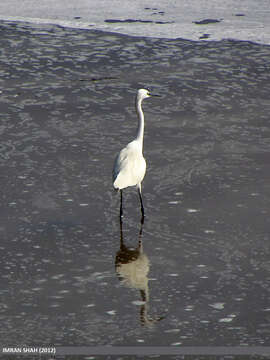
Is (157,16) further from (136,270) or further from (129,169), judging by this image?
(136,270)

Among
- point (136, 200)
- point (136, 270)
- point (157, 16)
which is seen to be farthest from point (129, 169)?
point (157, 16)

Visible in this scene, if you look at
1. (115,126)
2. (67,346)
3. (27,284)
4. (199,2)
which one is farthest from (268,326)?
(199,2)

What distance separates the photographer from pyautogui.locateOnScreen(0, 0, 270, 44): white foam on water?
18.7 meters

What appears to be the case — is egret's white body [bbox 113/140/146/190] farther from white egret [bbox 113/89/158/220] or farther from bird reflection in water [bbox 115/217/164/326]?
bird reflection in water [bbox 115/217/164/326]

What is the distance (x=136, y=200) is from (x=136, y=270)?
6.12 feet

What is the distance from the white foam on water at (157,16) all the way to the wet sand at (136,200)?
171 centimetres

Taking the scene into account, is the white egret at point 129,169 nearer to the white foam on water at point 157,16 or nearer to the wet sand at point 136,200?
the wet sand at point 136,200

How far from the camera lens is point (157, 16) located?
20.4 metres

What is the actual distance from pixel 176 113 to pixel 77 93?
2044 millimetres

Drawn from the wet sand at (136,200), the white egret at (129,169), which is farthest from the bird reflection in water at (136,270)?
the white egret at (129,169)

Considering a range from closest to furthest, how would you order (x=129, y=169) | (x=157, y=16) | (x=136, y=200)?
(x=129, y=169)
(x=136, y=200)
(x=157, y=16)

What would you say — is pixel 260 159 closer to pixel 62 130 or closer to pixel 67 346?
pixel 62 130

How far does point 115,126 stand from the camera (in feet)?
41.5

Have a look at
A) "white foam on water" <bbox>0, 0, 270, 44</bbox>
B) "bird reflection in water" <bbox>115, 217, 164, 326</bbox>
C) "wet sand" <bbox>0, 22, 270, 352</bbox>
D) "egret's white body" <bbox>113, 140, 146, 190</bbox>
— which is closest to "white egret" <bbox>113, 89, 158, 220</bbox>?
"egret's white body" <bbox>113, 140, 146, 190</bbox>
